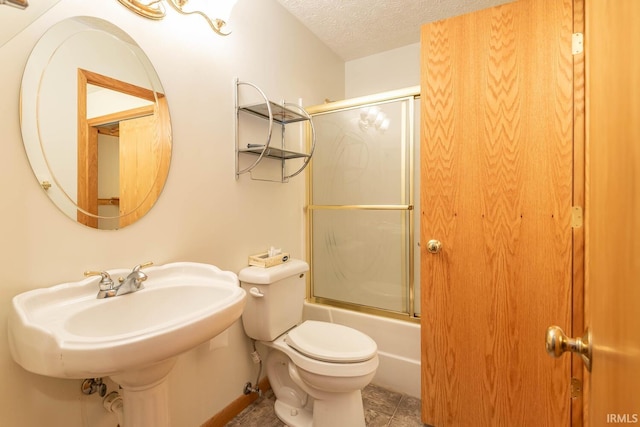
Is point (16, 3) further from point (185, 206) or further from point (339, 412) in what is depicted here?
point (339, 412)

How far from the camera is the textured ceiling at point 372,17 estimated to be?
193 cm

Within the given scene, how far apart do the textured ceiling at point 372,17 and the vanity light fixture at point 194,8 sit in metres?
0.62

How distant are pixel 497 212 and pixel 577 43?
2.44 ft

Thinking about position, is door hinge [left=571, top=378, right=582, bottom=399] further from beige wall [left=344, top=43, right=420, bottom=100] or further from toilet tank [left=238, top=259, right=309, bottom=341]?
beige wall [left=344, top=43, right=420, bottom=100]

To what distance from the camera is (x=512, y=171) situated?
1316 mm

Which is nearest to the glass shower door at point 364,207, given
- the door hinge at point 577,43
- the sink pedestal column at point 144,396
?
the door hinge at point 577,43

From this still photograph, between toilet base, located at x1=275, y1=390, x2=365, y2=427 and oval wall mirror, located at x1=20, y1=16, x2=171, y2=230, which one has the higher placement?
oval wall mirror, located at x1=20, y1=16, x2=171, y2=230

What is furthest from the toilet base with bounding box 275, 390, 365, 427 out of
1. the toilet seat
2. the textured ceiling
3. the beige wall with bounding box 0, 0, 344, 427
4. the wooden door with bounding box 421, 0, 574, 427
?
the textured ceiling

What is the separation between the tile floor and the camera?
1559 millimetres

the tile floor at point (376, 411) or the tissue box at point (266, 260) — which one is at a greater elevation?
the tissue box at point (266, 260)

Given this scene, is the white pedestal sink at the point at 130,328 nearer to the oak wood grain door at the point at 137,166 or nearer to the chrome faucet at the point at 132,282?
the chrome faucet at the point at 132,282

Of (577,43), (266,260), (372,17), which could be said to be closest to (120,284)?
(266,260)

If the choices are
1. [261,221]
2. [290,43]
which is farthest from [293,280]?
[290,43]

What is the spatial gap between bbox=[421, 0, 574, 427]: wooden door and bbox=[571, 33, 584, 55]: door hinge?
1 centimetres
